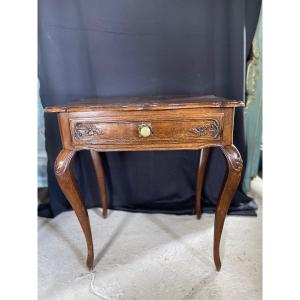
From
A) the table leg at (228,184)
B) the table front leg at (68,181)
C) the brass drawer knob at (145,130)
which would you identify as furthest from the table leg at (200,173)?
the table front leg at (68,181)

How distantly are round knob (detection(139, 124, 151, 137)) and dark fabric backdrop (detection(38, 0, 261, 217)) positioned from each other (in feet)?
1.80

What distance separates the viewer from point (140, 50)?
1421 mm

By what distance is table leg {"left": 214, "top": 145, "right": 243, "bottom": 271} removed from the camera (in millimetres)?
949

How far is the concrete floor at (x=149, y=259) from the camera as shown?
1.00 meters

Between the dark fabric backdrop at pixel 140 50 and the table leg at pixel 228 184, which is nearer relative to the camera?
the table leg at pixel 228 184

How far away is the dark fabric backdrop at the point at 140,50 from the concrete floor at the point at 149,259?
206mm

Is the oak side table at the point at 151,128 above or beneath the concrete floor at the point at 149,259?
above

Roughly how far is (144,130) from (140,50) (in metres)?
0.63

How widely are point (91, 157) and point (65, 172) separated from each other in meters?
0.55

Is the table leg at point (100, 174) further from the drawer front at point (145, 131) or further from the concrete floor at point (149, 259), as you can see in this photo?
the drawer front at point (145, 131)

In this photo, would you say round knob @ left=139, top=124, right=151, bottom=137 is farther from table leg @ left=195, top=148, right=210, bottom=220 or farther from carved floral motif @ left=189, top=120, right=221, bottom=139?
table leg @ left=195, top=148, right=210, bottom=220

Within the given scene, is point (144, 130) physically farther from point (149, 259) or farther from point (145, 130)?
point (149, 259)
